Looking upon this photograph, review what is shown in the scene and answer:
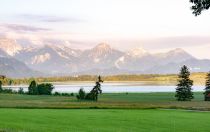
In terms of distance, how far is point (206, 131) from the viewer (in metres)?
42.2

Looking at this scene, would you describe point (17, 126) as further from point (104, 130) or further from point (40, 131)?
point (104, 130)

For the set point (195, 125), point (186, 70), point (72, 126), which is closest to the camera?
point (72, 126)

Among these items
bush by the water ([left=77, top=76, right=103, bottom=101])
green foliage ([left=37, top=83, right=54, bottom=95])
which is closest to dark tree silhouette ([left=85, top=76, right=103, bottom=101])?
bush by the water ([left=77, top=76, right=103, bottom=101])

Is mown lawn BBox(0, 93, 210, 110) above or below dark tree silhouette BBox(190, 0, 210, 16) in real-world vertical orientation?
below

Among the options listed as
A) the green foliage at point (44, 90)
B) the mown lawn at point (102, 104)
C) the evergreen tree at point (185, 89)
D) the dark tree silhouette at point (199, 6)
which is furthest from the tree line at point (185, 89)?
the dark tree silhouette at point (199, 6)

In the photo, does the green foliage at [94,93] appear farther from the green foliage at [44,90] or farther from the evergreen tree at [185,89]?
the green foliage at [44,90]

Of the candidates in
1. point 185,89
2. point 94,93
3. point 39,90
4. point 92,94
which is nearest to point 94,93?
point 94,93

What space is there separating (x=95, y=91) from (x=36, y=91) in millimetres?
54211

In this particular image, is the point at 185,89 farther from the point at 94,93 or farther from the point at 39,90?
the point at 39,90

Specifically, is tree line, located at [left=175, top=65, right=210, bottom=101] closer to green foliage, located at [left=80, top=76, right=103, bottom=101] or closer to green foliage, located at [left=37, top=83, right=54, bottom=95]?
green foliage, located at [left=80, top=76, right=103, bottom=101]

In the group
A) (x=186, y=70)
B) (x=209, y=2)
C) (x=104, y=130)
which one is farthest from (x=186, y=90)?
(x=209, y=2)

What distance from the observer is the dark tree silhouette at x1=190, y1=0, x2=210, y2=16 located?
2762cm

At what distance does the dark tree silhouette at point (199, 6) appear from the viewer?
90.6ft

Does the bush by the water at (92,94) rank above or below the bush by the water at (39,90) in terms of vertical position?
below
